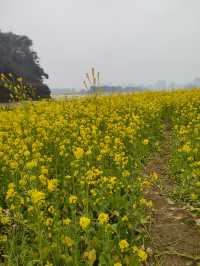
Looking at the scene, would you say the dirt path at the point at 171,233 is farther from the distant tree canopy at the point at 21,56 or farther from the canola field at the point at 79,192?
the distant tree canopy at the point at 21,56

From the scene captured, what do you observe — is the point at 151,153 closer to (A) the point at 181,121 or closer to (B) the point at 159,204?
(A) the point at 181,121

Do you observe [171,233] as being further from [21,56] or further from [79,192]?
[21,56]

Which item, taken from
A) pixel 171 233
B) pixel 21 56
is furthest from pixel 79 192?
pixel 21 56

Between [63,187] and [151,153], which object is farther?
[151,153]

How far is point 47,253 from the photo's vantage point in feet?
11.7

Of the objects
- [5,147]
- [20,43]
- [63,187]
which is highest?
[20,43]

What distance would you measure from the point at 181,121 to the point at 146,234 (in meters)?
5.75

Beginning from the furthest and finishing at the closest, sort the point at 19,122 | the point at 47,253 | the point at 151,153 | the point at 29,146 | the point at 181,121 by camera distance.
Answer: the point at 181,121, the point at 19,122, the point at 151,153, the point at 29,146, the point at 47,253

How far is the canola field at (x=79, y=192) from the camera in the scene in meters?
3.56

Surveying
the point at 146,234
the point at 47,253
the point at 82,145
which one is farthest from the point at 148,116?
the point at 47,253

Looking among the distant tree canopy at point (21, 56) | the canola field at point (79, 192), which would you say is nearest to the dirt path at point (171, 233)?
the canola field at point (79, 192)

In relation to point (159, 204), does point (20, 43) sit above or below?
above

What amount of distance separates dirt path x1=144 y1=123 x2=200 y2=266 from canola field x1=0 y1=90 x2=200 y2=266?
0.42 feet

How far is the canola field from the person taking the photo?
140 inches
